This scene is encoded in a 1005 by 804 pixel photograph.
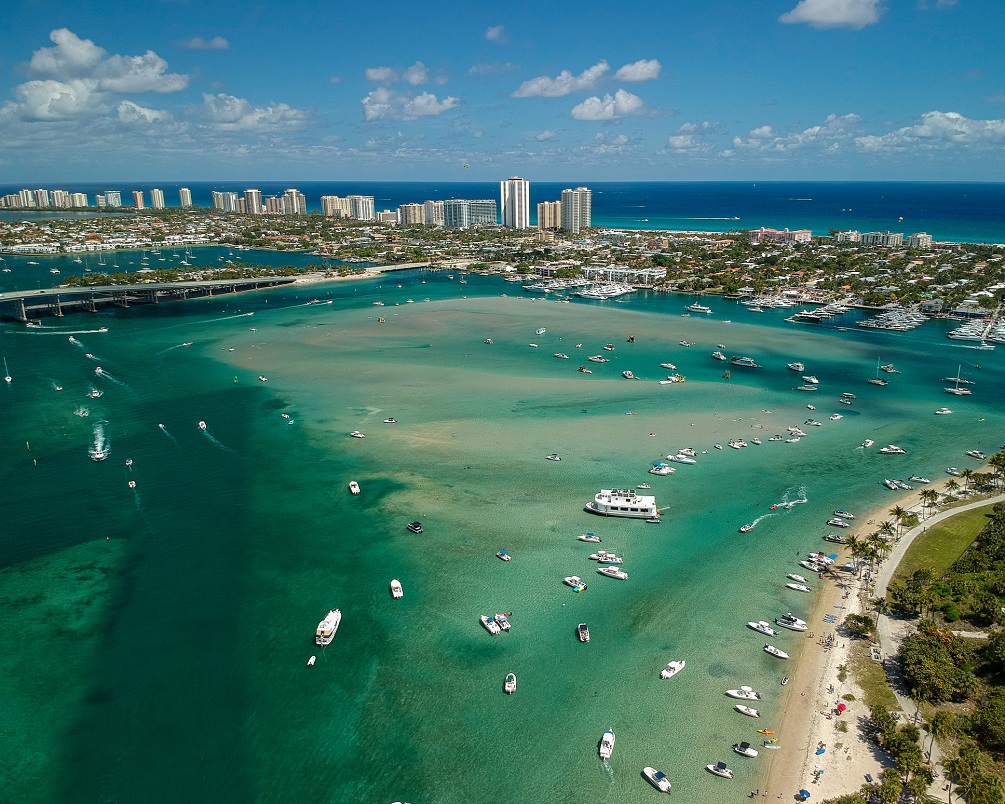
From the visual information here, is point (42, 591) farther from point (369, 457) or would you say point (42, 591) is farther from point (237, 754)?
point (369, 457)

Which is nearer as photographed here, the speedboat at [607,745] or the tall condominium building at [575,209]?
the speedboat at [607,745]

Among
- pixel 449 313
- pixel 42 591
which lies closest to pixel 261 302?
pixel 449 313

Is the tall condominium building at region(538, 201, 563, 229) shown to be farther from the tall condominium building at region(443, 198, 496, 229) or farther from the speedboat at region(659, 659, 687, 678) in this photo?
the speedboat at region(659, 659, 687, 678)

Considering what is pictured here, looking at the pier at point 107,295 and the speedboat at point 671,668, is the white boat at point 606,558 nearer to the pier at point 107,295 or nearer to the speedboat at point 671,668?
the speedboat at point 671,668

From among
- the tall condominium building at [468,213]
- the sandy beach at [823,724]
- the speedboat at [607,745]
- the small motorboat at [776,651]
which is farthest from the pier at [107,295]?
the tall condominium building at [468,213]

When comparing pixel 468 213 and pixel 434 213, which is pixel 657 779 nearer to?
pixel 468 213

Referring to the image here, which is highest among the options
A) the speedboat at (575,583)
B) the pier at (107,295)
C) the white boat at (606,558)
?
the pier at (107,295)

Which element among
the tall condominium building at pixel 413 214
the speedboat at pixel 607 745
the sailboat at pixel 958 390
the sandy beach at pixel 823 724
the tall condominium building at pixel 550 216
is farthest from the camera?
the tall condominium building at pixel 413 214
